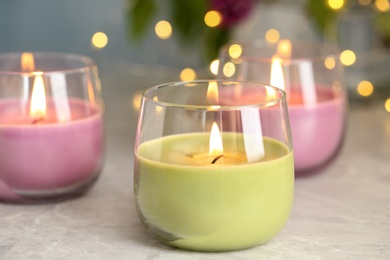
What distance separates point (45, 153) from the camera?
0.84 metres

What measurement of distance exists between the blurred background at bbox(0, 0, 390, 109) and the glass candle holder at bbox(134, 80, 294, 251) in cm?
54

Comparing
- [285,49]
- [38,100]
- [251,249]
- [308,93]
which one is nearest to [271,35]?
[285,49]

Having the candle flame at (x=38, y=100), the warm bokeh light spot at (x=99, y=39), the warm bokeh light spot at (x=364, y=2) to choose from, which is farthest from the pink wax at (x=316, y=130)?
the warm bokeh light spot at (x=99, y=39)

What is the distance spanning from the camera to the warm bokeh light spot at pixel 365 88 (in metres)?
1.38

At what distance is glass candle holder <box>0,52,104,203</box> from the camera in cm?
84

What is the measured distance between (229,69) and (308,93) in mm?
98

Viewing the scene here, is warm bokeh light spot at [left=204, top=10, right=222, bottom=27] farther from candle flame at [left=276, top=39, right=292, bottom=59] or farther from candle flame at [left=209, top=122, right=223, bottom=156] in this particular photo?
candle flame at [left=209, top=122, right=223, bottom=156]

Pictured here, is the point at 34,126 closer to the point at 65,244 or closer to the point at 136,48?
the point at 65,244

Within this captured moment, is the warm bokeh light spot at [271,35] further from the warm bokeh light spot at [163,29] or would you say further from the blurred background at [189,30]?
the warm bokeh light spot at [163,29]

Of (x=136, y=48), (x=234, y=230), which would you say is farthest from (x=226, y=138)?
(x=136, y=48)

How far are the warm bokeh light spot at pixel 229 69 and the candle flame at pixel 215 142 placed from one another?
0.84 ft

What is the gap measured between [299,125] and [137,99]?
49 cm

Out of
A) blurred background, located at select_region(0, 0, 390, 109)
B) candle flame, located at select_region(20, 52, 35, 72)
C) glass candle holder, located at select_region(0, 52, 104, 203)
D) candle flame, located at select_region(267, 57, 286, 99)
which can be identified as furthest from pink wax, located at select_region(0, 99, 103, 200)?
blurred background, located at select_region(0, 0, 390, 109)

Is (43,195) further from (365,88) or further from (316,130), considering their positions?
(365,88)
